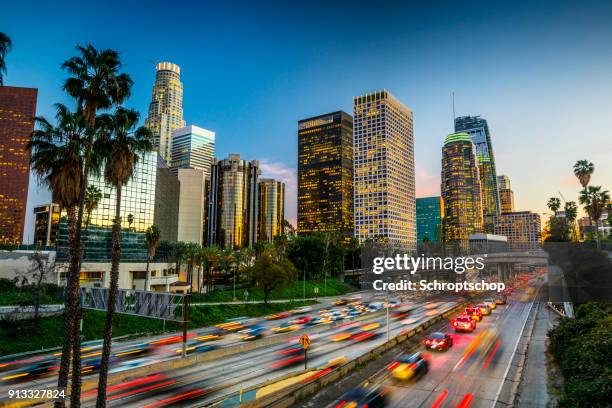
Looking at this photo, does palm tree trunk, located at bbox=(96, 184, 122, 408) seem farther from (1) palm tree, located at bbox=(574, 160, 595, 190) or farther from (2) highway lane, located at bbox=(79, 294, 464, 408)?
(1) palm tree, located at bbox=(574, 160, 595, 190)

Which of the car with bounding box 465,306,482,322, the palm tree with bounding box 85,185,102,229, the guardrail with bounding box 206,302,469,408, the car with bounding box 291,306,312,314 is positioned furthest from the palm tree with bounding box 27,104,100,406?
the car with bounding box 291,306,312,314

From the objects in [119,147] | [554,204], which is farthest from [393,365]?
[554,204]

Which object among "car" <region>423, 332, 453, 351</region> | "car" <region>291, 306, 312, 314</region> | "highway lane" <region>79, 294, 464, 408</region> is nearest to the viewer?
"highway lane" <region>79, 294, 464, 408</region>

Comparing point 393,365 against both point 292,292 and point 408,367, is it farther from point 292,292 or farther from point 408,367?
point 292,292

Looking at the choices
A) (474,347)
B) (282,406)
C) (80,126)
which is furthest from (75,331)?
(474,347)

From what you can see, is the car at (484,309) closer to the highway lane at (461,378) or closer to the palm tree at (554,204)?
the highway lane at (461,378)
